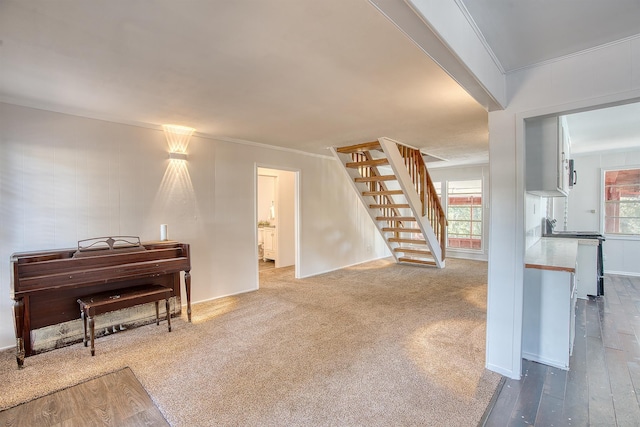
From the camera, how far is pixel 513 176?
217 cm

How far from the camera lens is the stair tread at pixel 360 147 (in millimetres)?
4500

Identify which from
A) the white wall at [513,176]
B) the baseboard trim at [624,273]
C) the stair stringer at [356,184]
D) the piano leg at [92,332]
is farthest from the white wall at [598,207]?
the piano leg at [92,332]

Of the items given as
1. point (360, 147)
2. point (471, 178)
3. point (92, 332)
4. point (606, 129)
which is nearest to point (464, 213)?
point (471, 178)

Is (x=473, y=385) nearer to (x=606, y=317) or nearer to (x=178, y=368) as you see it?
(x=178, y=368)

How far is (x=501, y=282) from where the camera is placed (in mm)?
2250

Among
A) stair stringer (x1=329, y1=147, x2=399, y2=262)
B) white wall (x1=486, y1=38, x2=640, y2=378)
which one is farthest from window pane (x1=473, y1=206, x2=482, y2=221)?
white wall (x1=486, y1=38, x2=640, y2=378)

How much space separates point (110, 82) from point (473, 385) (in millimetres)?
3501

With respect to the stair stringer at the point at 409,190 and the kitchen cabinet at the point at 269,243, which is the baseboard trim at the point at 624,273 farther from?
the kitchen cabinet at the point at 269,243

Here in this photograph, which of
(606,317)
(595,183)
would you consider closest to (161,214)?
(606,317)

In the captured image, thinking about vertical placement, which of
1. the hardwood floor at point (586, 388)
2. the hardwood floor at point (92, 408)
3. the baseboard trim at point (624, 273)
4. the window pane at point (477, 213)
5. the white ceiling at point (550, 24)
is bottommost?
the hardwood floor at point (586, 388)

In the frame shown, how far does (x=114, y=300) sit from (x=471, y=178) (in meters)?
7.23

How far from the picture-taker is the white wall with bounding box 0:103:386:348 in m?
2.70

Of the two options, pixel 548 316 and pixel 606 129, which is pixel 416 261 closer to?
pixel 606 129

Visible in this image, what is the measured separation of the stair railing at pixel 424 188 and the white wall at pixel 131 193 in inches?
66.0
